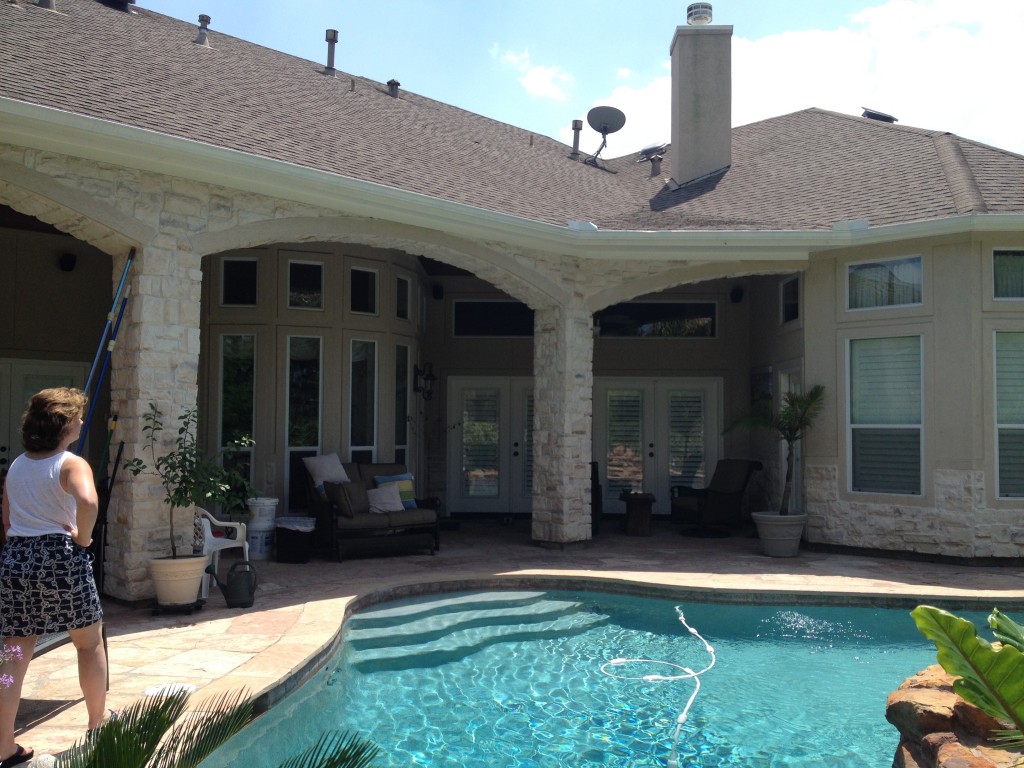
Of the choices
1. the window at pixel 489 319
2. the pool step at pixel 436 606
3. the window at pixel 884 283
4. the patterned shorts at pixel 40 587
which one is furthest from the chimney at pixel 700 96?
the patterned shorts at pixel 40 587

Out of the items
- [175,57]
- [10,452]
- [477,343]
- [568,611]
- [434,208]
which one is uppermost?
[175,57]

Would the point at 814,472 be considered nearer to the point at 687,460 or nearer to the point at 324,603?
the point at 687,460

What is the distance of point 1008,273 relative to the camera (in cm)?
810

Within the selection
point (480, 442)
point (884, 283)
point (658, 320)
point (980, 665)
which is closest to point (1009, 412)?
point (884, 283)

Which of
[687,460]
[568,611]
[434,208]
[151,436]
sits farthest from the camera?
[687,460]

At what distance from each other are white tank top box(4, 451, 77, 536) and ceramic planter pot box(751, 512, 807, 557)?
6.85 meters

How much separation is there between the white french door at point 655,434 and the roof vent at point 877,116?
172 inches

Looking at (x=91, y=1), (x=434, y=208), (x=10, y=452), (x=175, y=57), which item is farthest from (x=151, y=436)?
(x=91, y=1)

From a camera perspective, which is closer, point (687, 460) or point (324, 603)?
point (324, 603)

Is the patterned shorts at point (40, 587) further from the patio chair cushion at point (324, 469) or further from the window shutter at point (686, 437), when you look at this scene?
the window shutter at point (686, 437)

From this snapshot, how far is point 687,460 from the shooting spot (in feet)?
39.7

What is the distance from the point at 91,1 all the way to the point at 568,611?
334 inches

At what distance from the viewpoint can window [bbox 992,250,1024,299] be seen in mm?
8086

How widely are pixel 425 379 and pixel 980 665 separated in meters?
9.23
